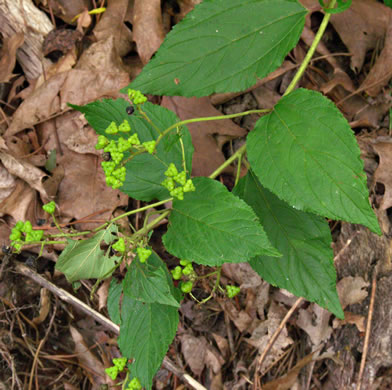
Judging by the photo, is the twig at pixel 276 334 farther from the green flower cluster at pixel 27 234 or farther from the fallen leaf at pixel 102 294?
the green flower cluster at pixel 27 234

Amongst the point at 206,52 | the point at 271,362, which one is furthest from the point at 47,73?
the point at 271,362

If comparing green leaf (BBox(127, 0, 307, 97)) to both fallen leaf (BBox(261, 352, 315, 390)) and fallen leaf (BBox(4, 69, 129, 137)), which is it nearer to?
fallen leaf (BBox(4, 69, 129, 137))

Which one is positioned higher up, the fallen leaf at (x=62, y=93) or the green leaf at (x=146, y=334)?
the fallen leaf at (x=62, y=93)

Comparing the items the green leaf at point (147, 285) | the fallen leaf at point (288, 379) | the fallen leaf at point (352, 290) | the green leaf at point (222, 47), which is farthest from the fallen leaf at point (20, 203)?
the fallen leaf at point (352, 290)

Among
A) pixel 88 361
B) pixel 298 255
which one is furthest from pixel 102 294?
pixel 298 255

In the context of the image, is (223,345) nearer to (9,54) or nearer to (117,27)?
(117,27)

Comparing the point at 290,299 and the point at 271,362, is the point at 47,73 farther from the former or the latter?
the point at 271,362
